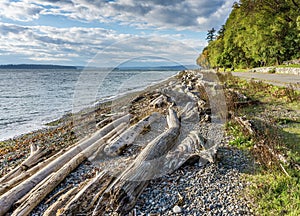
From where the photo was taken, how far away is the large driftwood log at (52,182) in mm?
4492

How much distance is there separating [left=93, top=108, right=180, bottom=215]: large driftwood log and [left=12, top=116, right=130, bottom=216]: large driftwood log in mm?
1404

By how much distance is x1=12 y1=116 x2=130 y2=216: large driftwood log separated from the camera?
449cm

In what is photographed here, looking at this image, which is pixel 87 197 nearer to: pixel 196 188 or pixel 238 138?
pixel 196 188

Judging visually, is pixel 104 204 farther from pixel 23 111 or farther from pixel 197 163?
pixel 23 111

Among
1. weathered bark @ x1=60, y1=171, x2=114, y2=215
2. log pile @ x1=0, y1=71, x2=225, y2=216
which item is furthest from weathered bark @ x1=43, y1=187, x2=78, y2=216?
weathered bark @ x1=60, y1=171, x2=114, y2=215

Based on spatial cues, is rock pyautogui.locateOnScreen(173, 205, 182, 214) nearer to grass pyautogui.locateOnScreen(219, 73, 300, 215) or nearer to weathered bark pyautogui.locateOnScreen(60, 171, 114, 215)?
grass pyautogui.locateOnScreen(219, 73, 300, 215)

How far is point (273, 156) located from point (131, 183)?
10.7ft

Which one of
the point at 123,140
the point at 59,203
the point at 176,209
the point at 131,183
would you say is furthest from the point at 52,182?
the point at 176,209

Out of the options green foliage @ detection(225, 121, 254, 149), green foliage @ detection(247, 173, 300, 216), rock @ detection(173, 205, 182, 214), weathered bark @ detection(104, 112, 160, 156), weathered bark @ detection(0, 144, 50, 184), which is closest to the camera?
green foliage @ detection(247, 173, 300, 216)

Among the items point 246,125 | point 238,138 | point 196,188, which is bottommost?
point 196,188

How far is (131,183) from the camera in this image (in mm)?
4621

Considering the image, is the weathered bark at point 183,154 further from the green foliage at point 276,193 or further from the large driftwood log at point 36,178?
the large driftwood log at point 36,178

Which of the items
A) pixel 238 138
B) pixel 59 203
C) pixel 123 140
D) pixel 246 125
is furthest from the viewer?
pixel 246 125

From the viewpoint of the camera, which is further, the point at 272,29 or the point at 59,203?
the point at 272,29
